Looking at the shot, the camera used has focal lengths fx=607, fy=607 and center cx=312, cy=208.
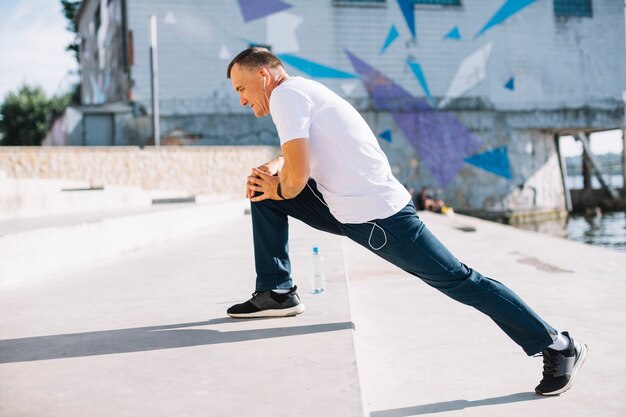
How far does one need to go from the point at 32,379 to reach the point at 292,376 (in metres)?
0.81

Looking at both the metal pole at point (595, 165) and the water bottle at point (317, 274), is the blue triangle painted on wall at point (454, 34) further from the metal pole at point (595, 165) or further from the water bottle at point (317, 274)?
the water bottle at point (317, 274)

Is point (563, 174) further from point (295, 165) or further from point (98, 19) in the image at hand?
point (295, 165)

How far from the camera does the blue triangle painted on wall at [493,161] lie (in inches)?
985

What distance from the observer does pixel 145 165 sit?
1639 centimetres

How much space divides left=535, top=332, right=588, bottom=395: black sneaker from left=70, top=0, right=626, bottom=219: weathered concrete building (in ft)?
70.0

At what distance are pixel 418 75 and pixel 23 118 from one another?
28.7 meters

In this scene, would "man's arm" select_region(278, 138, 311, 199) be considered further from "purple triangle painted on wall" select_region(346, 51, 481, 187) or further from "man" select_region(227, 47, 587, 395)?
"purple triangle painted on wall" select_region(346, 51, 481, 187)

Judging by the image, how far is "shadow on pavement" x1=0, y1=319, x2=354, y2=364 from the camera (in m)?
2.18

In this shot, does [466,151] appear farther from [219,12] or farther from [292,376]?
[292,376]

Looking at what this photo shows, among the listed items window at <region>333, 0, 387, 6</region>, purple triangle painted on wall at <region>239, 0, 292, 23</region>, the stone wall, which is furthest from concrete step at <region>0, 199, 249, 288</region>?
window at <region>333, 0, 387, 6</region>

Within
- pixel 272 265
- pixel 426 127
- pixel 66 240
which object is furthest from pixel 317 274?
pixel 426 127

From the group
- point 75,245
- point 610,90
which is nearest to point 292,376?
point 75,245

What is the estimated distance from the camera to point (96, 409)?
1627 millimetres

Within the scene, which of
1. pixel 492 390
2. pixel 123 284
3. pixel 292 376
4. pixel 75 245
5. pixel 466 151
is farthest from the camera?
pixel 466 151
